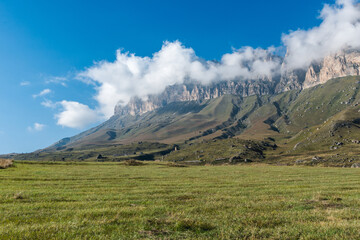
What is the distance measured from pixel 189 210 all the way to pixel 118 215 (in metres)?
4.06

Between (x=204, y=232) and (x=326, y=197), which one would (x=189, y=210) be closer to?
(x=204, y=232)

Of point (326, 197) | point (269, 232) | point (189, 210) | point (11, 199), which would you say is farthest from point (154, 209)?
point (326, 197)

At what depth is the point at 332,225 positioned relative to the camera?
10.2 metres

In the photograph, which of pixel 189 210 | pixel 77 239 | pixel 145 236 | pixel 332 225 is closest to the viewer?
pixel 77 239

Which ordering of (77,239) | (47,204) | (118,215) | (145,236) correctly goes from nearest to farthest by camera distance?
(77,239), (145,236), (118,215), (47,204)

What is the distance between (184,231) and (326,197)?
1378cm

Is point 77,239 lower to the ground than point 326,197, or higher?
higher

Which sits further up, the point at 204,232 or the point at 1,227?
the point at 1,227

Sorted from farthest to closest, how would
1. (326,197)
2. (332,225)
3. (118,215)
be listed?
(326,197) → (118,215) → (332,225)

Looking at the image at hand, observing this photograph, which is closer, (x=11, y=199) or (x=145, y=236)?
(x=145, y=236)

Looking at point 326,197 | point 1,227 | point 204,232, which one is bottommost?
point 326,197

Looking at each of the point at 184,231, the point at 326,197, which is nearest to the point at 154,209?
the point at 184,231

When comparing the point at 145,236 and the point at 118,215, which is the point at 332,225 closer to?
the point at 145,236

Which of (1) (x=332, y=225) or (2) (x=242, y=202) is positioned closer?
(1) (x=332, y=225)
